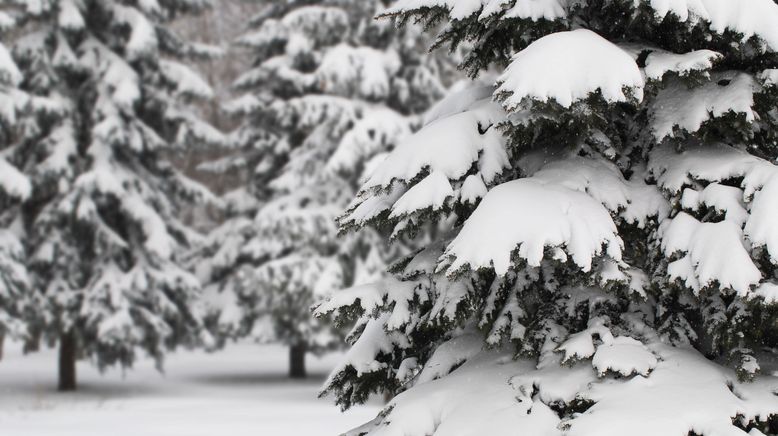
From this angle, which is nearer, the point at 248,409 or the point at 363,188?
the point at 363,188

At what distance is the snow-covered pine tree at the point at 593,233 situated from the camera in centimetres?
438

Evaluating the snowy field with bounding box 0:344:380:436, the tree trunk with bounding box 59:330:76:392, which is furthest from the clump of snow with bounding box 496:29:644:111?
the tree trunk with bounding box 59:330:76:392

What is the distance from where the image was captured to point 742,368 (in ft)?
14.5

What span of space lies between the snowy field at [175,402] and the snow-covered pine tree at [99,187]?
3.67ft

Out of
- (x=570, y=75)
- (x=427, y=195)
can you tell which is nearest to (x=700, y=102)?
(x=570, y=75)

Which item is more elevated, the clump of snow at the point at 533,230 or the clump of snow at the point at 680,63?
the clump of snow at the point at 680,63

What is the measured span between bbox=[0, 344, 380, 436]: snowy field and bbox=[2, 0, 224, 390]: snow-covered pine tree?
112 cm

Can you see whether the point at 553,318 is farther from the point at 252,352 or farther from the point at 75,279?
the point at 252,352

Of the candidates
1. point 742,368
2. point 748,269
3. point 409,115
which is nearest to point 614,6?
point 748,269

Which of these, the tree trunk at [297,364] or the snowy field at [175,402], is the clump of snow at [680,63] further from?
the tree trunk at [297,364]

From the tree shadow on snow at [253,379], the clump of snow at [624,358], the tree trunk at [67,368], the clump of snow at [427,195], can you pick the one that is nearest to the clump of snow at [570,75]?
the clump of snow at [427,195]

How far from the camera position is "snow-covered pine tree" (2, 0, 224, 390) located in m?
16.8

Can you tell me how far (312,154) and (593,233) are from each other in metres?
13.9

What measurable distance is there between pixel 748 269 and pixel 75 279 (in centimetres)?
1520
